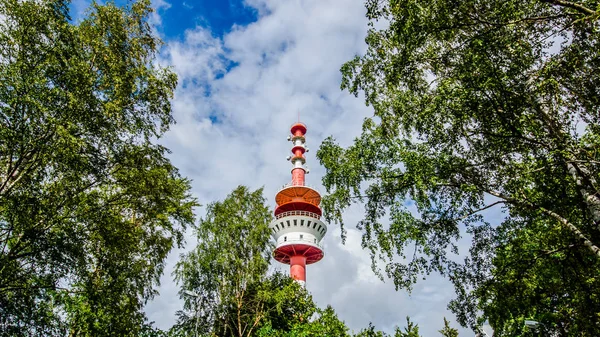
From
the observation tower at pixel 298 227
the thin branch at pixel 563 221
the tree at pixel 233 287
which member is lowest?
the thin branch at pixel 563 221

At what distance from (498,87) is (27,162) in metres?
12.3

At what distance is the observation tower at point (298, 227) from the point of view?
38.2 meters

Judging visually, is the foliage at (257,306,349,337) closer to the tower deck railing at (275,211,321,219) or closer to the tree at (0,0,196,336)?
the tree at (0,0,196,336)

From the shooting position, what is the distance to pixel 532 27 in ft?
32.0

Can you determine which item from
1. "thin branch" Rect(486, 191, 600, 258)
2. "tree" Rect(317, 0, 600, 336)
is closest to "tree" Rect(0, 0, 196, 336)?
"tree" Rect(317, 0, 600, 336)

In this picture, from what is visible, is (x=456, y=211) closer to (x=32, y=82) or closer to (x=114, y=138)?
(x=114, y=138)

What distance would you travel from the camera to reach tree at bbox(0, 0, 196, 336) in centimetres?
1063

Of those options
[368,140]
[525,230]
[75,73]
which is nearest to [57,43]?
[75,73]

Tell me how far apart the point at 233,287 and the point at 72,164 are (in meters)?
13.1

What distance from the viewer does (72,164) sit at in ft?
35.6

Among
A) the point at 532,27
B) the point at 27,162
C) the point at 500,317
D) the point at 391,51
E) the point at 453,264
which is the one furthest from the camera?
the point at 391,51

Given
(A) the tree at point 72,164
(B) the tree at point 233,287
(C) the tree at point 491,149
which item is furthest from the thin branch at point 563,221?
(B) the tree at point 233,287

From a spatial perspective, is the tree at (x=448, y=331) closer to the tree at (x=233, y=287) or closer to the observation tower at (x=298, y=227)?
the tree at (x=233, y=287)

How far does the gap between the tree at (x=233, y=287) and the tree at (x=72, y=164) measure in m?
7.35
